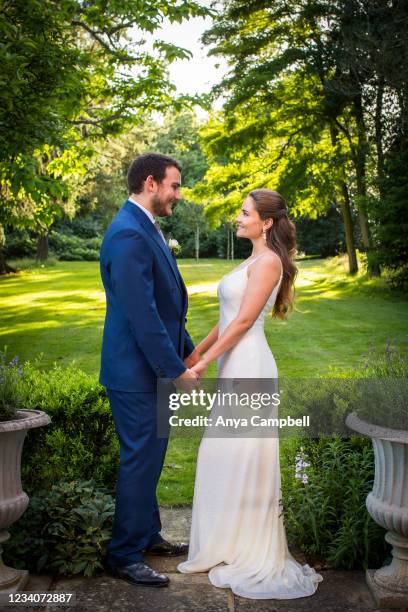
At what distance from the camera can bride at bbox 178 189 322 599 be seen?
3828 millimetres

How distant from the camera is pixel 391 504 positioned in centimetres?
349

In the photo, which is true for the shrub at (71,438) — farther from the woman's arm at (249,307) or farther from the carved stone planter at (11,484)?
the woman's arm at (249,307)

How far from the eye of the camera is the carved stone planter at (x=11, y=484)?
349cm

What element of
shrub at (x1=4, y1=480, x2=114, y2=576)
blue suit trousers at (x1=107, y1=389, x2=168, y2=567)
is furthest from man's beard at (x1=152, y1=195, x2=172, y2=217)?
shrub at (x1=4, y1=480, x2=114, y2=576)

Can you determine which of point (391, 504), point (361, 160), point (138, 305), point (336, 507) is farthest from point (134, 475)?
point (361, 160)

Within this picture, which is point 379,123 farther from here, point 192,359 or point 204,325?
point 192,359

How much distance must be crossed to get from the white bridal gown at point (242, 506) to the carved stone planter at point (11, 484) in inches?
36.9

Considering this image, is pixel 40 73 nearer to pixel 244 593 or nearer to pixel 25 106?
pixel 25 106

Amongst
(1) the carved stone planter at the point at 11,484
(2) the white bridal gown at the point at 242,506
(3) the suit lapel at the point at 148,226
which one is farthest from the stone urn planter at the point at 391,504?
(1) the carved stone planter at the point at 11,484

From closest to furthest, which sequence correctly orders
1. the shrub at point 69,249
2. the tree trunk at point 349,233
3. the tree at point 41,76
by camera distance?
the tree at point 41,76 < the tree trunk at point 349,233 < the shrub at point 69,249

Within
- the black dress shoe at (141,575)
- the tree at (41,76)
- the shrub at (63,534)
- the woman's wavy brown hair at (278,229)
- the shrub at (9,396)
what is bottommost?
the black dress shoe at (141,575)

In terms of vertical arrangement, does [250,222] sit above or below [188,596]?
above

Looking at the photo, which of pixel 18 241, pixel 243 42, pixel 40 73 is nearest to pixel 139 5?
pixel 40 73

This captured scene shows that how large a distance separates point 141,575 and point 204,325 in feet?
37.9
